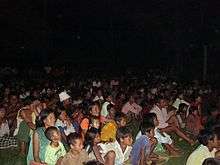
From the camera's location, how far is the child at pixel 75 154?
7.10m

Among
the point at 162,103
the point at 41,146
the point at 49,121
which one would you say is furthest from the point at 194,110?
the point at 41,146

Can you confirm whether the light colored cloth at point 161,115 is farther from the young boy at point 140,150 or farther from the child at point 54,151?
the child at point 54,151

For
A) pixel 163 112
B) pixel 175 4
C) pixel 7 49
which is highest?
pixel 175 4

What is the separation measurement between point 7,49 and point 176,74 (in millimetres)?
9376

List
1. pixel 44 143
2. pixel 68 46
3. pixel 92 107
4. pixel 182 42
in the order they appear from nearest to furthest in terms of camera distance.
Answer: pixel 44 143, pixel 92 107, pixel 182 42, pixel 68 46

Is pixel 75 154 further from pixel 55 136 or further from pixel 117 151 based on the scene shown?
pixel 117 151

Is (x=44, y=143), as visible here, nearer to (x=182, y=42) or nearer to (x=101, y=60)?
(x=182, y=42)

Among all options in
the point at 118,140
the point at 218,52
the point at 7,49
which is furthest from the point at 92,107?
the point at 7,49

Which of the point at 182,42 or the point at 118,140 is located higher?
the point at 182,42

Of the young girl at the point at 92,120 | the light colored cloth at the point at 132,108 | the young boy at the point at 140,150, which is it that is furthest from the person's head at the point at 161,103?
the young boy at the point at 140,150

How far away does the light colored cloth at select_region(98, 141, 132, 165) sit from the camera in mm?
8055

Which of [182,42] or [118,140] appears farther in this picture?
[182,42]

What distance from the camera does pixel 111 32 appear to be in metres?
31.2

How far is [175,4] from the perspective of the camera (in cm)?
2877
